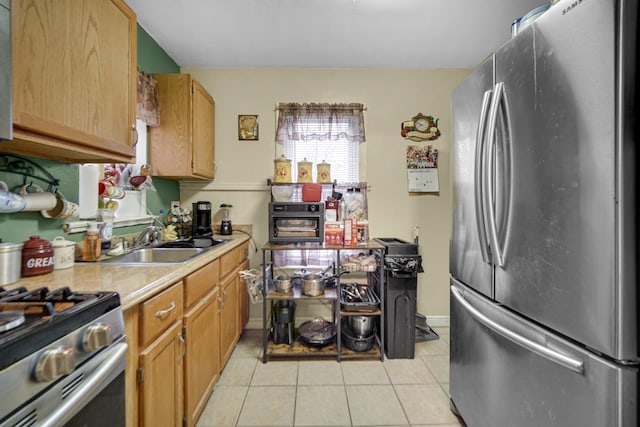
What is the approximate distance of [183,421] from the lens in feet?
4.45

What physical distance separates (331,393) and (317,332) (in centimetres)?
65

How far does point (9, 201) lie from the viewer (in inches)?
43.9

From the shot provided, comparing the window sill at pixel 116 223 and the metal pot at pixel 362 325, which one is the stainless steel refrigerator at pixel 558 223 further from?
the window sill at pixel 116 223

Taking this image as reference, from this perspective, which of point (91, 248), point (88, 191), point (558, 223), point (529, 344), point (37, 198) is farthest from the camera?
point (88, 191)

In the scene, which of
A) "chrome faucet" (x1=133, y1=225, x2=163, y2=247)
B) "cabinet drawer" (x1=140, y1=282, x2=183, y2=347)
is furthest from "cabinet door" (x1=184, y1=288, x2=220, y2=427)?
"chrome faucet" (x1=133, y1=225, x2=163, y2=247)

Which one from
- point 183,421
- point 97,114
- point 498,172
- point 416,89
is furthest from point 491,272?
point 416,89

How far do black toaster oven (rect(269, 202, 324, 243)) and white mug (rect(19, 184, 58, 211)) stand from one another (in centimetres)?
129

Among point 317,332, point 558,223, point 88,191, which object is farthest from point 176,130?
point 558,223

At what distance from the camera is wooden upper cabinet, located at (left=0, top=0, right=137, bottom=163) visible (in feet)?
2.98

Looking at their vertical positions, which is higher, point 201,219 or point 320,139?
point 320,139

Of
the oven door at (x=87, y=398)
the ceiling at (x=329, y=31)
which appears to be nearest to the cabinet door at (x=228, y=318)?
the oven door at (x=87, y=398)

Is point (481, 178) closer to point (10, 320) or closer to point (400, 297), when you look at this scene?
point (400, 297)

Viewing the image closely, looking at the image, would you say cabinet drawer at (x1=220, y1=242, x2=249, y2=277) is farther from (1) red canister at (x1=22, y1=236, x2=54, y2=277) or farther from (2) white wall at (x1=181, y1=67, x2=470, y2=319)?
(1) red canister at (x1=22, y1=236, x2=54, y2=277)

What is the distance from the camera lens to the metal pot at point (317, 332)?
7.33 feet
